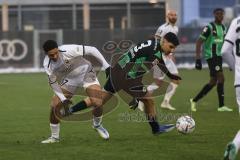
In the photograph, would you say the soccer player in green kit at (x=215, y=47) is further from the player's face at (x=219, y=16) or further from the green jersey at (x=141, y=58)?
the green jersey at (x=141, y=58)

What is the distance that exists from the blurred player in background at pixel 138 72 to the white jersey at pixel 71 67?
37cm

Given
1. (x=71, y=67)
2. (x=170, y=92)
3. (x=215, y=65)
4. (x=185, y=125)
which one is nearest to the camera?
(x=71, y=67)

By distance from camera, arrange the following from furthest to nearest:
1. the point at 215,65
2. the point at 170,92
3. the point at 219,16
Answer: the point at 170,92 < the point at 215,65 < the point at 219,16

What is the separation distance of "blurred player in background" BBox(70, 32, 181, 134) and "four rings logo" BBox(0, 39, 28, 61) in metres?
25.7

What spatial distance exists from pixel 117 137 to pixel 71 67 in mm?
1449

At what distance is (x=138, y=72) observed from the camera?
11.2 meters

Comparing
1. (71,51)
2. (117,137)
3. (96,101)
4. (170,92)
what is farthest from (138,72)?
(170,92)

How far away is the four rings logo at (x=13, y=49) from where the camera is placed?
120 feet

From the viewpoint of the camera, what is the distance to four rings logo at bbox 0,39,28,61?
120ft

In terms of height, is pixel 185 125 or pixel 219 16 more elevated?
pixel 219 16

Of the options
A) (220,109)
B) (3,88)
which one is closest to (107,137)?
(220,109)

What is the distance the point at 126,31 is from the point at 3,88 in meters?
15.5

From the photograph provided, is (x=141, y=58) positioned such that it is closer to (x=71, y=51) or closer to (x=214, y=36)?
(x=71, y=51)

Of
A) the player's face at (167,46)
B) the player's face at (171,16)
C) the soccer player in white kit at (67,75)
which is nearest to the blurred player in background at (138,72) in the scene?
the player's face at (167,46)
